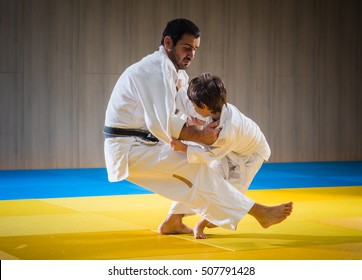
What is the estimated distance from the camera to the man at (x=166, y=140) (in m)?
4.51

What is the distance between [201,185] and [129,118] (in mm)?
632

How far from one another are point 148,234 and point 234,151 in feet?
2.58

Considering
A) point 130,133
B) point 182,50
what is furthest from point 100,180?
point 182,50

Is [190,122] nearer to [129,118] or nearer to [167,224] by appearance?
[129,118]

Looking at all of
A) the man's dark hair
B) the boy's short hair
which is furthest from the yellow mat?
the man's dark hair

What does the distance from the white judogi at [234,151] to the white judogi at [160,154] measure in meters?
0.13

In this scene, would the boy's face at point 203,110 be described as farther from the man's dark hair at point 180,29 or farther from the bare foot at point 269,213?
the bare foot at point 269,213

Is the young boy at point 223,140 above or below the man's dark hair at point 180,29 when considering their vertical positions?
below

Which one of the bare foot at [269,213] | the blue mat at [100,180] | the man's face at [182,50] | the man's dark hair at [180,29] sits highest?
the man's dark hair at [180,29]

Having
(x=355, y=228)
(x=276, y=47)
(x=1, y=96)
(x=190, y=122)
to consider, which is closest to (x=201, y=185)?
(x=190, y=122)

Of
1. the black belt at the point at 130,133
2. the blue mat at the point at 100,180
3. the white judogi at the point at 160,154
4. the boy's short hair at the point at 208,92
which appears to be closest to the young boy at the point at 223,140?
the boy's short hair at the point at 208,92

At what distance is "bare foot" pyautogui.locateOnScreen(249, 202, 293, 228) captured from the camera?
464 cm

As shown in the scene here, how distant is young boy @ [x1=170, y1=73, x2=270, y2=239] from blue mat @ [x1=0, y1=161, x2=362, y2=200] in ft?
9.45
